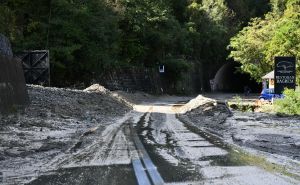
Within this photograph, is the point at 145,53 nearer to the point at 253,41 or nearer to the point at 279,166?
the point at 253,41

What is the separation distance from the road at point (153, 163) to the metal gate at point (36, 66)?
21.9 meters

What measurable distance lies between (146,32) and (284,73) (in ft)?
98.5

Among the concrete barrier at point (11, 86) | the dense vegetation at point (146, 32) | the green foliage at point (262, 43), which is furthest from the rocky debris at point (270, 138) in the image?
the green foliage at point (262, 43)

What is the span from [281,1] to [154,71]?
64.3ft

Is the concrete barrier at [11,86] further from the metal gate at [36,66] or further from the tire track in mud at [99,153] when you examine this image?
the metal gate at [36,66]

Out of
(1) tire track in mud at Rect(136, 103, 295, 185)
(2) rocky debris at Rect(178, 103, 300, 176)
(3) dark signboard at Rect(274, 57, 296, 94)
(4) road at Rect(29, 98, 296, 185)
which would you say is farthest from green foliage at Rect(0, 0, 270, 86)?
(4) road at Rect(29, 98, 296, 185)

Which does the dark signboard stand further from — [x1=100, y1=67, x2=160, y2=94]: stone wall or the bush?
[x1=100, y1=67, x2=160, y2=94]: stone wall

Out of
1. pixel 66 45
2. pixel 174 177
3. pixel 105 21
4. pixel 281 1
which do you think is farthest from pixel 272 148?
pixel 281 1

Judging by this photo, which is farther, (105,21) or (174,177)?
(105,21)

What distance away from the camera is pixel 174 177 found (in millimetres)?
7641

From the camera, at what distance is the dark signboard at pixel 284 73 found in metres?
26.5

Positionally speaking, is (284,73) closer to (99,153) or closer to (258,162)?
(99,153)

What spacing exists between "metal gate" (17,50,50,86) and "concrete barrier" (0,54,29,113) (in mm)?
13613

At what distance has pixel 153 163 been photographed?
9.01 m
